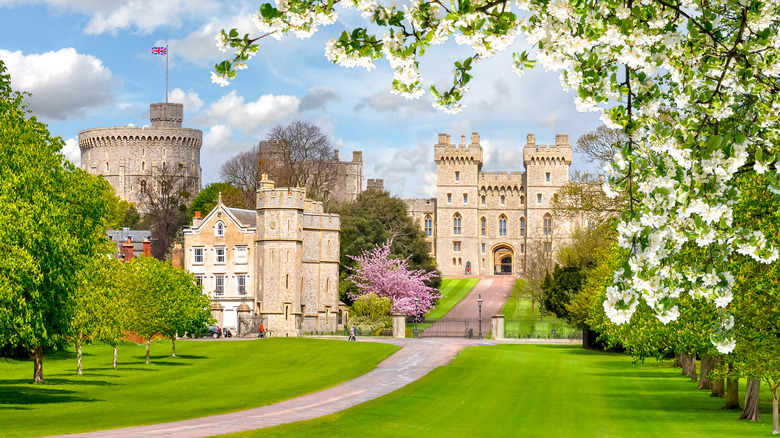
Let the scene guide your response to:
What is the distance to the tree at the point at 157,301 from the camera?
42875 mm

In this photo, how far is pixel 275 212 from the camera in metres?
63.2

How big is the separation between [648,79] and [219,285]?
2414 inches

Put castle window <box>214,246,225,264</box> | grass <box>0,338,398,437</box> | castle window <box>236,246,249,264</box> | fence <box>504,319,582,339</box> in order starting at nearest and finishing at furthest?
grass <box>0,338,398,437</box>
fence <box>504,319,582,339</box>
castle window <box>236,246,249,264</box>
castle window <box>214,246,225,264</box>

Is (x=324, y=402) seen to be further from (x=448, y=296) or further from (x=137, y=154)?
(x=137, y=154)

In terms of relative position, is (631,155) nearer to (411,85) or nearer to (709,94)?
(709,94)

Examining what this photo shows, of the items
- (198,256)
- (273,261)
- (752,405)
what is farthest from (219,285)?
(752,405)

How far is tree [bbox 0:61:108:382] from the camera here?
24.4m

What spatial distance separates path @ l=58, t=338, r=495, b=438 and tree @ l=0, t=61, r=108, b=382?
17.3 ft

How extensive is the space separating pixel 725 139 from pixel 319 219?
60.3 meters

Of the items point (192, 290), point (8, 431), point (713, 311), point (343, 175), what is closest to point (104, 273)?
point (192, 290)

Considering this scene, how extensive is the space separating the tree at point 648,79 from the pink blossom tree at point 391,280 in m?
61.5

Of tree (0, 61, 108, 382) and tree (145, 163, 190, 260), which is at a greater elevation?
tree (145, 163, 190, 260)

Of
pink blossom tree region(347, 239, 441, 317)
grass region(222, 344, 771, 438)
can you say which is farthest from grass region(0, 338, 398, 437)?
pink blossom tree region(347, 239, 441, 317)

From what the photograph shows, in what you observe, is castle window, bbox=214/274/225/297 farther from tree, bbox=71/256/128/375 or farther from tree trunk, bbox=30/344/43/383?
tree trunk, bbox=30/344/43/383
